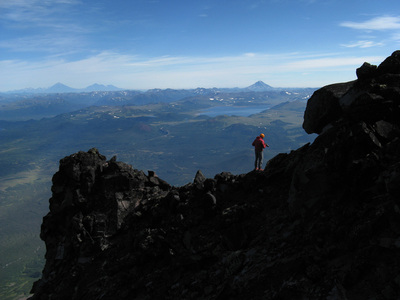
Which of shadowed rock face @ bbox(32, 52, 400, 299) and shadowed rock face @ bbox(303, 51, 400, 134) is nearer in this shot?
shadowed rock face @ bbox(32, 52, 400, 299)

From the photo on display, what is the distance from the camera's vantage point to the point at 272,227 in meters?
16.8

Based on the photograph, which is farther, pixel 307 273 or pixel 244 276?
pixel 244 276

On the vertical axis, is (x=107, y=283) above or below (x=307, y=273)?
below

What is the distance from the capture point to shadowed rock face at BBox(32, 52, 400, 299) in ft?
38.5

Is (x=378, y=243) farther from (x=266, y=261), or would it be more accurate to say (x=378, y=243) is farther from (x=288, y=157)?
(x=288, y=157)

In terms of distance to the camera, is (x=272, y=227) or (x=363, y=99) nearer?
(x=363, y=99)

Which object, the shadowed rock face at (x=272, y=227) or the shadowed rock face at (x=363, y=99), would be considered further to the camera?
the shadowed rock face at (x=363, y=99)

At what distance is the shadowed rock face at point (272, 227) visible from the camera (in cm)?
1174

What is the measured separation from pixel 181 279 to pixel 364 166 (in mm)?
13009

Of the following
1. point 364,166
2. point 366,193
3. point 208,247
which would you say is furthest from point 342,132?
point 208,247

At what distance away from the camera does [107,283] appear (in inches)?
840

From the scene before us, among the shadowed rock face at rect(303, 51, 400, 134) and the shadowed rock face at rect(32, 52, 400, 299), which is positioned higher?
the shadowed rock face at rect(303, 51, 400, 134)

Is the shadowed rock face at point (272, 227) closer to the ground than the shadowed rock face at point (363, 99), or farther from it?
closer to the ground

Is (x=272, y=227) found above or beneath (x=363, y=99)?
beneath
